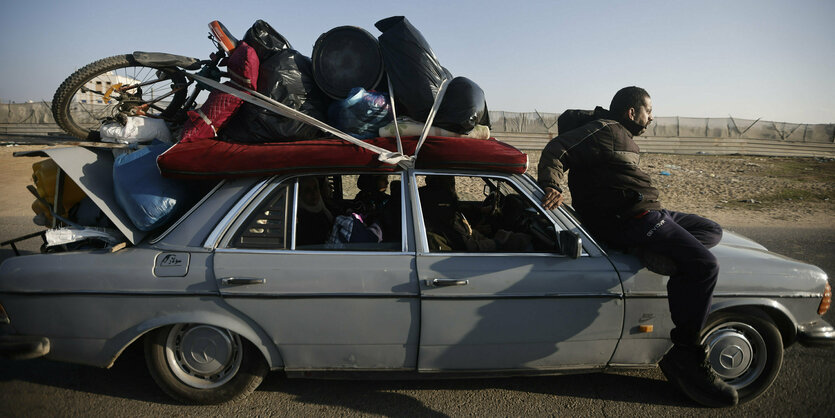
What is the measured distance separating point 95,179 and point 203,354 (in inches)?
48.0

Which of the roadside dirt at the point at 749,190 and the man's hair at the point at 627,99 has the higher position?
the man's hair at the point at 627,99

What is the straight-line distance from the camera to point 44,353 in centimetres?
257

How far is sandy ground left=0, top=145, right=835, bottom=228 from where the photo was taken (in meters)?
8.89

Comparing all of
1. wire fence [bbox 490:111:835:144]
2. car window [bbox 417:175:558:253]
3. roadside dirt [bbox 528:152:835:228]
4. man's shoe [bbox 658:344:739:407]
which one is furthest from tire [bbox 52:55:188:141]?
wire fence [bbox 490:111:835:144]

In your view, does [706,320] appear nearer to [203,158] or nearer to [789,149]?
[203,158]

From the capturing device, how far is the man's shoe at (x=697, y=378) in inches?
110

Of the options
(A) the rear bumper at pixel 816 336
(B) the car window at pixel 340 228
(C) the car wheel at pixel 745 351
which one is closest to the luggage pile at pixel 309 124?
(B) the car window at pixel 340 228

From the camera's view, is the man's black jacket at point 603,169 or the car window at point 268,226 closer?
the car window at point 268,226

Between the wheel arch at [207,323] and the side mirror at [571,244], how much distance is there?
1.72 meters

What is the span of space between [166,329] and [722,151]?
26.5 meters

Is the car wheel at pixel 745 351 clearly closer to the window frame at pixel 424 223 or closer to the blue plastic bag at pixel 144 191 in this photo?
the window frame at pixel 424 223

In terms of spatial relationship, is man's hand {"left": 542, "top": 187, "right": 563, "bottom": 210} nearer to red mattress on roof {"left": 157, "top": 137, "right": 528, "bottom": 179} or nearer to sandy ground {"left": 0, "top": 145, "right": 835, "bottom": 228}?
red mattress on roof {"left": 157, "top": 137, "right": 528, "bottom": 179}

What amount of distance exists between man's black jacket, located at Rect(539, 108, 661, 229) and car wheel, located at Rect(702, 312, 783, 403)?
33.7 inches

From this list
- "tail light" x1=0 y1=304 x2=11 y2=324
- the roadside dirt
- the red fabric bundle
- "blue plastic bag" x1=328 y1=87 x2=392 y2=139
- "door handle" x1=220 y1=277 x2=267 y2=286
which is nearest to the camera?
"door handle" x1=220 y1=277 x2=267 y2=286
